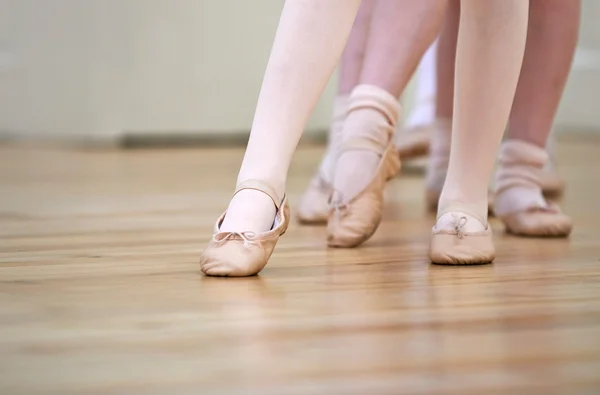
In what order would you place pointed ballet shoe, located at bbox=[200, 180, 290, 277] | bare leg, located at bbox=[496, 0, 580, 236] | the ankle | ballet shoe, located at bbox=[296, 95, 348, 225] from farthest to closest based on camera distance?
the ankle < ballet shoe, located at bbox=[296, 95, 348, 225] < bare leg, located at bbox=[496, 0, 580, 236] < pointed ballet shoe, located at bbox=[200, 180, 290, 277]

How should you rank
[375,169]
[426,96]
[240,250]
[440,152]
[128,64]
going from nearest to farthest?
[240,250], [375,169], [440,152], [426,96], [128,64]

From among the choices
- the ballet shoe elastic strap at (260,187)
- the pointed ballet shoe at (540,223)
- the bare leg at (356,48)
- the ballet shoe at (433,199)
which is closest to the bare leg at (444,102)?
the ballet shoe at (433,199)

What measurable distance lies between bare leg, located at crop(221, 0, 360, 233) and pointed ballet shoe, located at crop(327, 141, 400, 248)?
184mm

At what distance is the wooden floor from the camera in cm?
66

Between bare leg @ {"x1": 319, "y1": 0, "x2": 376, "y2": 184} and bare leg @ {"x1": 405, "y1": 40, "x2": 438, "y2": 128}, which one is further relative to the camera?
bare leg @ {"x1": 405, "y1": 40, "x2": 438, "y2": 128}

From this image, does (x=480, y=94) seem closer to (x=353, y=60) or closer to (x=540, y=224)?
(x=540, y=224)

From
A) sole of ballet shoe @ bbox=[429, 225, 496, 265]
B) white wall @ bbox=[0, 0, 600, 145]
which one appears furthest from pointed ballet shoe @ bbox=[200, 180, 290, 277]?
white wall @ bbox=[0, 0, 600, 145]

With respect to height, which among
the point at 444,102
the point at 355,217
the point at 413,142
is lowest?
the point at 355,217

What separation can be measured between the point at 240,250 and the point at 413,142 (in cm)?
101

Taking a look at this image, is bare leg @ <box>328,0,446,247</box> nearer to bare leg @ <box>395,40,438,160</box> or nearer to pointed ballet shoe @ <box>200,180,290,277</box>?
pointed ballet shoe @ <box>200,180,290,277</box>

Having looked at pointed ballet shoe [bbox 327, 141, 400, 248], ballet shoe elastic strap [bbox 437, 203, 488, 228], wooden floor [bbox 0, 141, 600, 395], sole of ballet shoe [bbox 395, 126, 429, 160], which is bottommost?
wooden floor [bbox 0, 141, 600, 395]

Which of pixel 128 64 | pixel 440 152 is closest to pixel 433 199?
pixel 440 152

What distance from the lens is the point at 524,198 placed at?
1389 mm

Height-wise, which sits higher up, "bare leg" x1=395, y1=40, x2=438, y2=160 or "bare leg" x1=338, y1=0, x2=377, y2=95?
"bare leg" x1=395, y1=40, x2=438, y2=160
